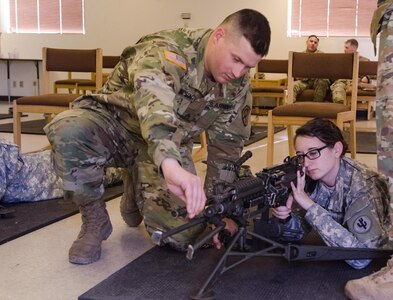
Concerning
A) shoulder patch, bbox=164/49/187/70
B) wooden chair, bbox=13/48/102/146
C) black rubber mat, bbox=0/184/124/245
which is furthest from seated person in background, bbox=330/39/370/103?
shoulder patch, bbox=164/49/187/70

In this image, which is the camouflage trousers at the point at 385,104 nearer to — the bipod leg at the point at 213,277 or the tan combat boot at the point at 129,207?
the bipod leg at the point at 213,277

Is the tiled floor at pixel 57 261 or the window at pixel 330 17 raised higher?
the window at pixel 330 17

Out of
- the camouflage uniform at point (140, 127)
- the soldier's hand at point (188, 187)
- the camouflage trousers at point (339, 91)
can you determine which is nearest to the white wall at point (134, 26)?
the camouflage trousers at point (339, 91)

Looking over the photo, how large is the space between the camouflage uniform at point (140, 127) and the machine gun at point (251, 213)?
0.32 meters

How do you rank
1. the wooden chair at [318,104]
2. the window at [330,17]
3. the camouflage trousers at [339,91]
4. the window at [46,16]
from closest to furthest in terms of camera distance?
1. the wooden chair at [318,104]
2. the camouflage trousers at [339,91]
3. the window at [330,17]
4. the window at [46,16]

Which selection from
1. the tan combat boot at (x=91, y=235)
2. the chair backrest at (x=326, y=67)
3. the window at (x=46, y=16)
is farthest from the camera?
the window at (x=46, y=16)

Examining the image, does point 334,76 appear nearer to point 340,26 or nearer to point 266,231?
point 266,231

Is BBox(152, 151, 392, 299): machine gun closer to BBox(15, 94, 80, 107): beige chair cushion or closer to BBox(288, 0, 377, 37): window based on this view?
BBox(15, 94, 80, 107): beige chair cushion

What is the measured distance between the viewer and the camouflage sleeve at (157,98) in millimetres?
1349

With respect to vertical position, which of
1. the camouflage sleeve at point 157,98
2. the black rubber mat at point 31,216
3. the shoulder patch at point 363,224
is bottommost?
the black rubber mat at point 31,216

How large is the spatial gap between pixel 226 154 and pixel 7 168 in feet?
3.74

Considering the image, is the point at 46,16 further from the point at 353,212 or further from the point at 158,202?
the point at 353,212

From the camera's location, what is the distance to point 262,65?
6.57m

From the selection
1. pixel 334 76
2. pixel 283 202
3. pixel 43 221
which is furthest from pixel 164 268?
pixel 334 76
